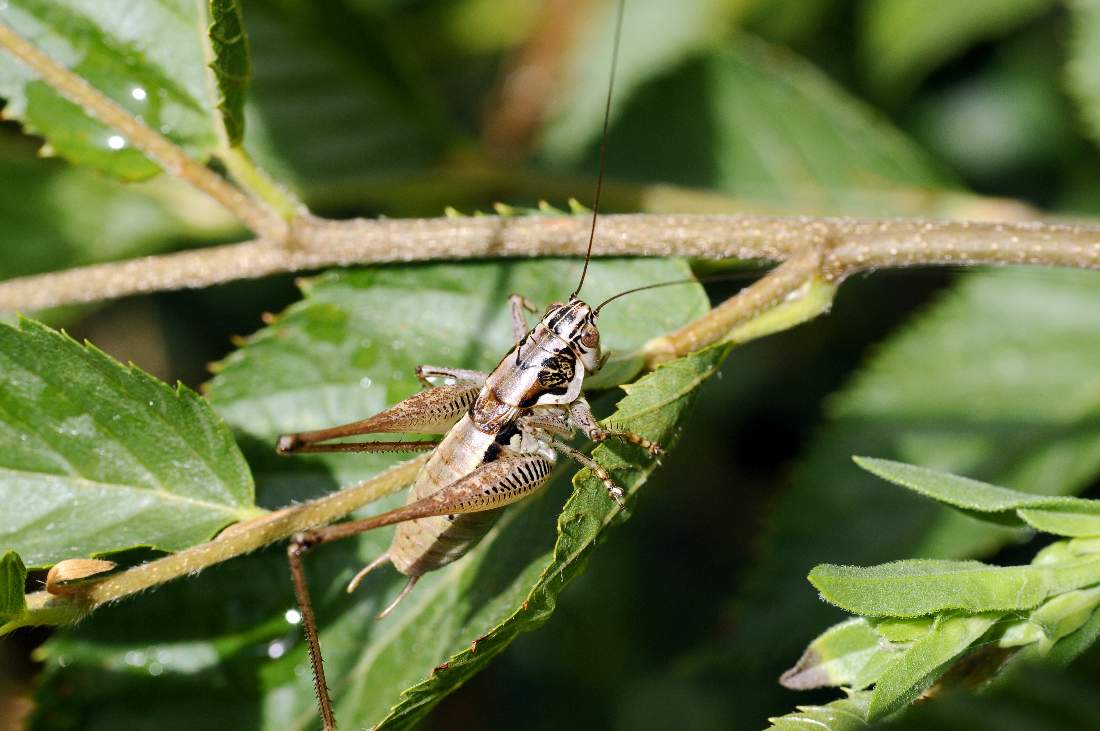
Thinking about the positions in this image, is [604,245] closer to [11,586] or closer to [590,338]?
[590,338]

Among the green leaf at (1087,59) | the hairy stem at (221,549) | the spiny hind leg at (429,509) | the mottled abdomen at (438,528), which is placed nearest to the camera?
the hairy stem at (221,549)

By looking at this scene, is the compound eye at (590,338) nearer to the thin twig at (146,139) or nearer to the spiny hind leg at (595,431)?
the spiny hind leg at (595,431)

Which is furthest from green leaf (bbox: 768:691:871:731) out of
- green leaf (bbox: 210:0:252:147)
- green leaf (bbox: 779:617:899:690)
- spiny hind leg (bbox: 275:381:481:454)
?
green leaf (bbox: 210:0:252:147)

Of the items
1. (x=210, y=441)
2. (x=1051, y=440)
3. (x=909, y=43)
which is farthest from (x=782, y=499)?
(x=909, y=43)

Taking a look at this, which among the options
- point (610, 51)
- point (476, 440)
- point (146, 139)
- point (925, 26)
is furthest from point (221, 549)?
point (610, 51)

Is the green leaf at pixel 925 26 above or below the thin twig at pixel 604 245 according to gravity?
above

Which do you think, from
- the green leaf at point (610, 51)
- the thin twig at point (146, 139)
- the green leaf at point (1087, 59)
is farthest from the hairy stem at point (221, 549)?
the green leaf at point (610, 51)
